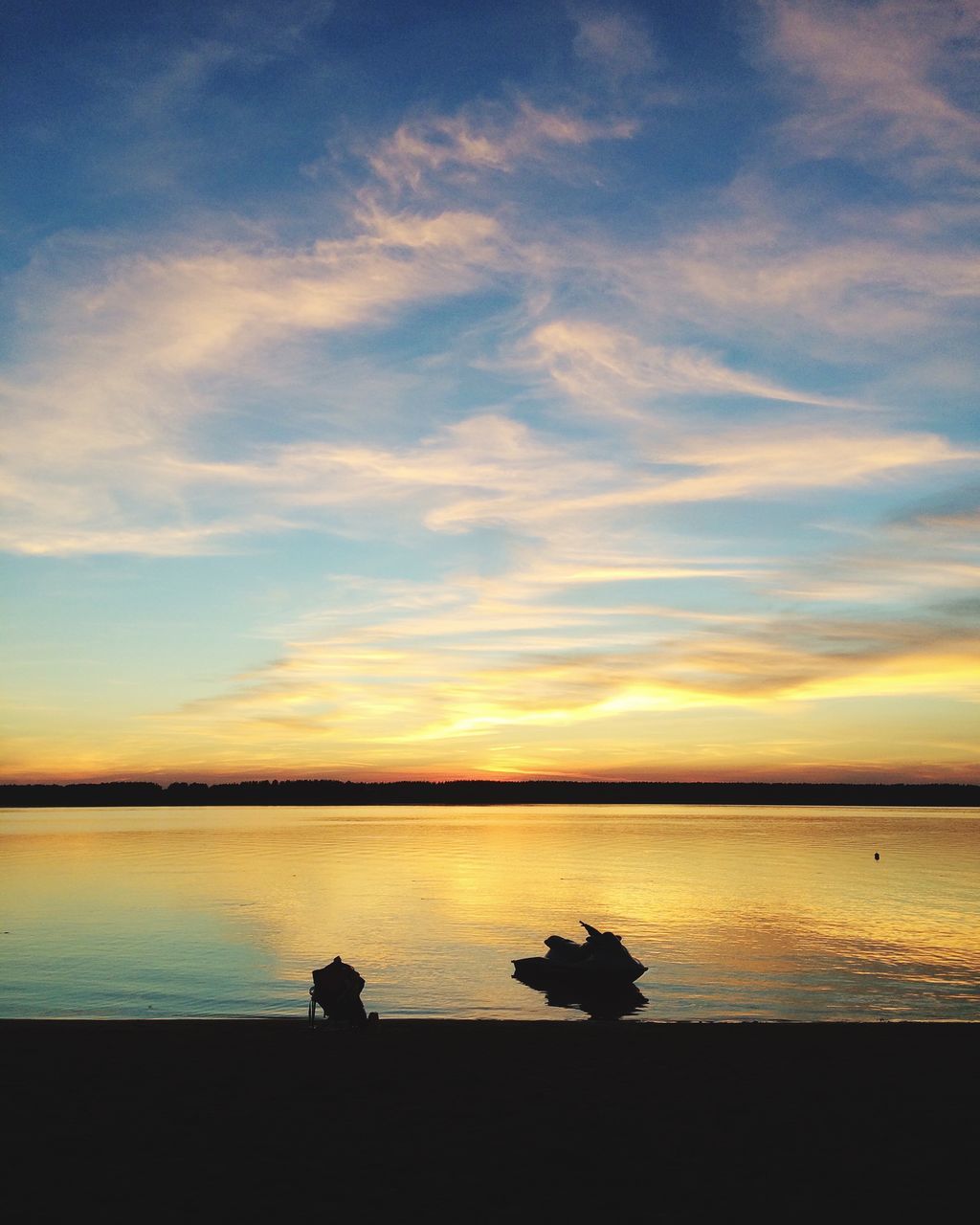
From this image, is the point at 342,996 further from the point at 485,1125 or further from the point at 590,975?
the point at 590,975

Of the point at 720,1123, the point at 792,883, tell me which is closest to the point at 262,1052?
the point at 720,1123

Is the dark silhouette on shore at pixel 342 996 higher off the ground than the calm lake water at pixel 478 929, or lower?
higher

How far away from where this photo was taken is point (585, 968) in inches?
1220

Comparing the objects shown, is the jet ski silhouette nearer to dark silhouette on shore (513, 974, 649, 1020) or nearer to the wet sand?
dark silhouette on shore (513, 974, 649, 1020)

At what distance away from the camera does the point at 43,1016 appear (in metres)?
27.5

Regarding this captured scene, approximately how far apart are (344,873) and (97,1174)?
222ft

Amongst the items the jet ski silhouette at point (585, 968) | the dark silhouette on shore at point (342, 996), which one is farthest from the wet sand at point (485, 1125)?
the jet ski silhouette at point (585, 968)

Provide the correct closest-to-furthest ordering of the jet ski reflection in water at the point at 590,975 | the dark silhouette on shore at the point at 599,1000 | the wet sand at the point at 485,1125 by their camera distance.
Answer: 1. the wet sand at the point at 485,1125
2. the dark silhouette on shore at the point at 599,1000
3. the jet ski reflection in water at the point at 590,975

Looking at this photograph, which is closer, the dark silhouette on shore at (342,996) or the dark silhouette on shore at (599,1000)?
the dark silhouette on shore at (342,996)

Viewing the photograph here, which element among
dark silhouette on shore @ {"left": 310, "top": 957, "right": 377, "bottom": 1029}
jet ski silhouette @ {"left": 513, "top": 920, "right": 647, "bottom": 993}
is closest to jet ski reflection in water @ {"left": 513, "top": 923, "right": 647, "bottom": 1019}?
jet ski silhouette @ {"left": 513, "top": 920, "right": 647, "bottom": 993}

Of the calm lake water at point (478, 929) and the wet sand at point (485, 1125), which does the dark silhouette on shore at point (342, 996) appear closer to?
the wet sand at point (485, 1125)

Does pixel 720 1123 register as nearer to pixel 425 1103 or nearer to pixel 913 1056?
pixel 425 1103

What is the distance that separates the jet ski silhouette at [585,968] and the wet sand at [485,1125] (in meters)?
11.1

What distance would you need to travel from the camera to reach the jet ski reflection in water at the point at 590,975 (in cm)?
2969
